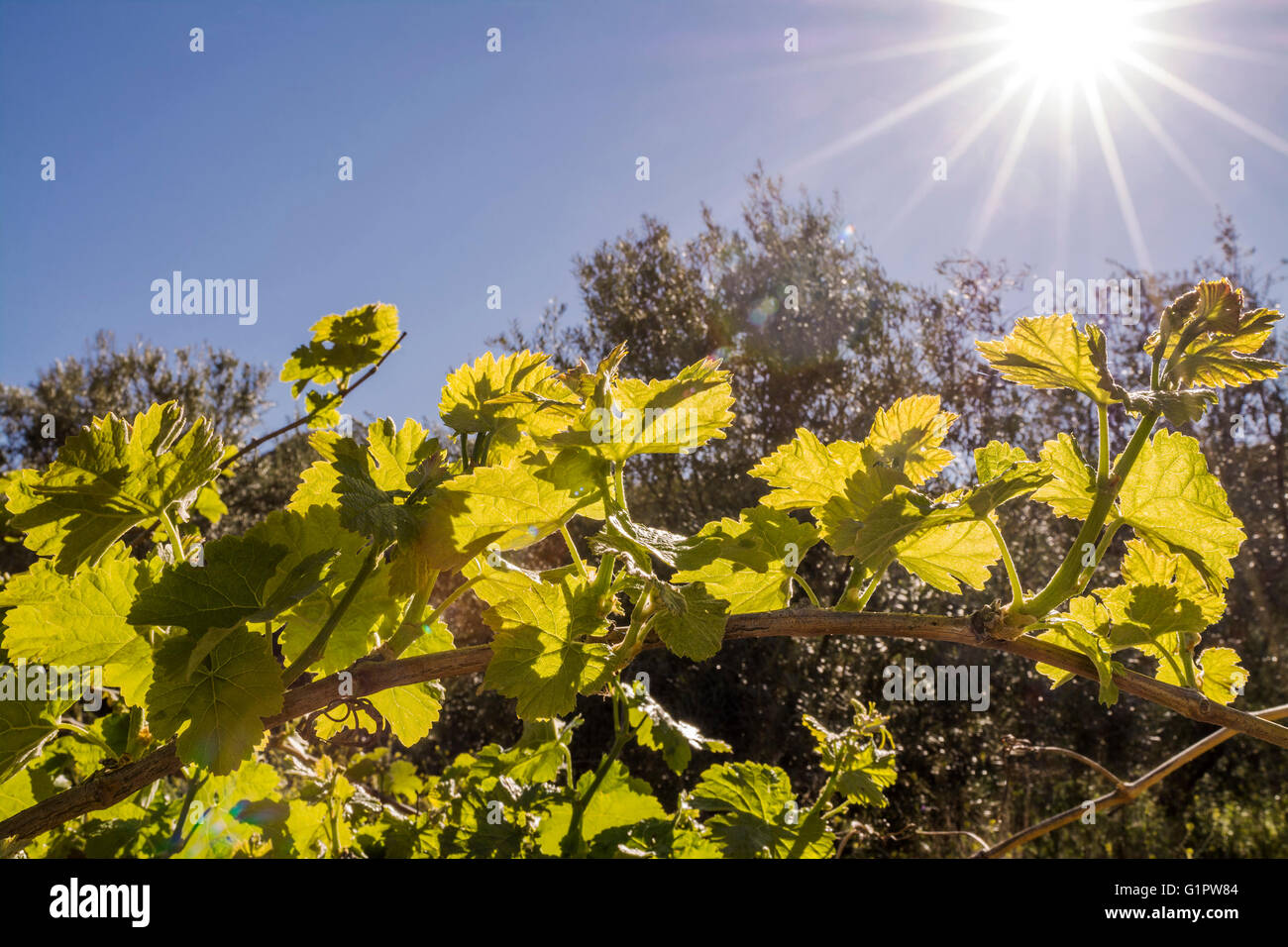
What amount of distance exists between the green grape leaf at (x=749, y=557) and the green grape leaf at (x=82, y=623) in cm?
53

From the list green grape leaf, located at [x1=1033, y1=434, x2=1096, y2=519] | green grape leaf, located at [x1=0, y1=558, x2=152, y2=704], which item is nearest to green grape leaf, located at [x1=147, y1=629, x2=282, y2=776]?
green grape leaf, located at [x1=0, y1=558, x2=152, y2=704]

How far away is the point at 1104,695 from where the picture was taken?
2.18 feet

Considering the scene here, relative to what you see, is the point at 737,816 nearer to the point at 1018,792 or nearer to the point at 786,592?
the point at 786,592

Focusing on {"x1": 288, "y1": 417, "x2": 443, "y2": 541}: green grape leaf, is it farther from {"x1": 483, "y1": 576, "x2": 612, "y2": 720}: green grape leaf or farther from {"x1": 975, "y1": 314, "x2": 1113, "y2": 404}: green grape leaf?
{"x1": 975, "y1": 314, "x2": 1113, "y2": 404}: green grape leaf

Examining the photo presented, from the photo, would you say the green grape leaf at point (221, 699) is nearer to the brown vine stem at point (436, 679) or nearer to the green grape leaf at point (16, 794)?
the brown vine stem at point (436, 679)

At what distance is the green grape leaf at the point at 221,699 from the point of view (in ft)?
1.94

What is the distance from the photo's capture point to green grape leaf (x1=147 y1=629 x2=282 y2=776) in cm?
59

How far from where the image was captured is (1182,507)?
74 cm

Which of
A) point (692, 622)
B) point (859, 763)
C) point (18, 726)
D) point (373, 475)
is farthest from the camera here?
point (859, 763)

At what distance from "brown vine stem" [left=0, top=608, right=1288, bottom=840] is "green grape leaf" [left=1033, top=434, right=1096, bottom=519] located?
Answer: 0.54ft

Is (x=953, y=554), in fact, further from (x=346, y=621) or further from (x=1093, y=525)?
(x=346, y=621)

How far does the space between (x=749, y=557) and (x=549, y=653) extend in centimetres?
18

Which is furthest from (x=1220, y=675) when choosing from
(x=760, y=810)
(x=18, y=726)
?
(x=18, y=726)
